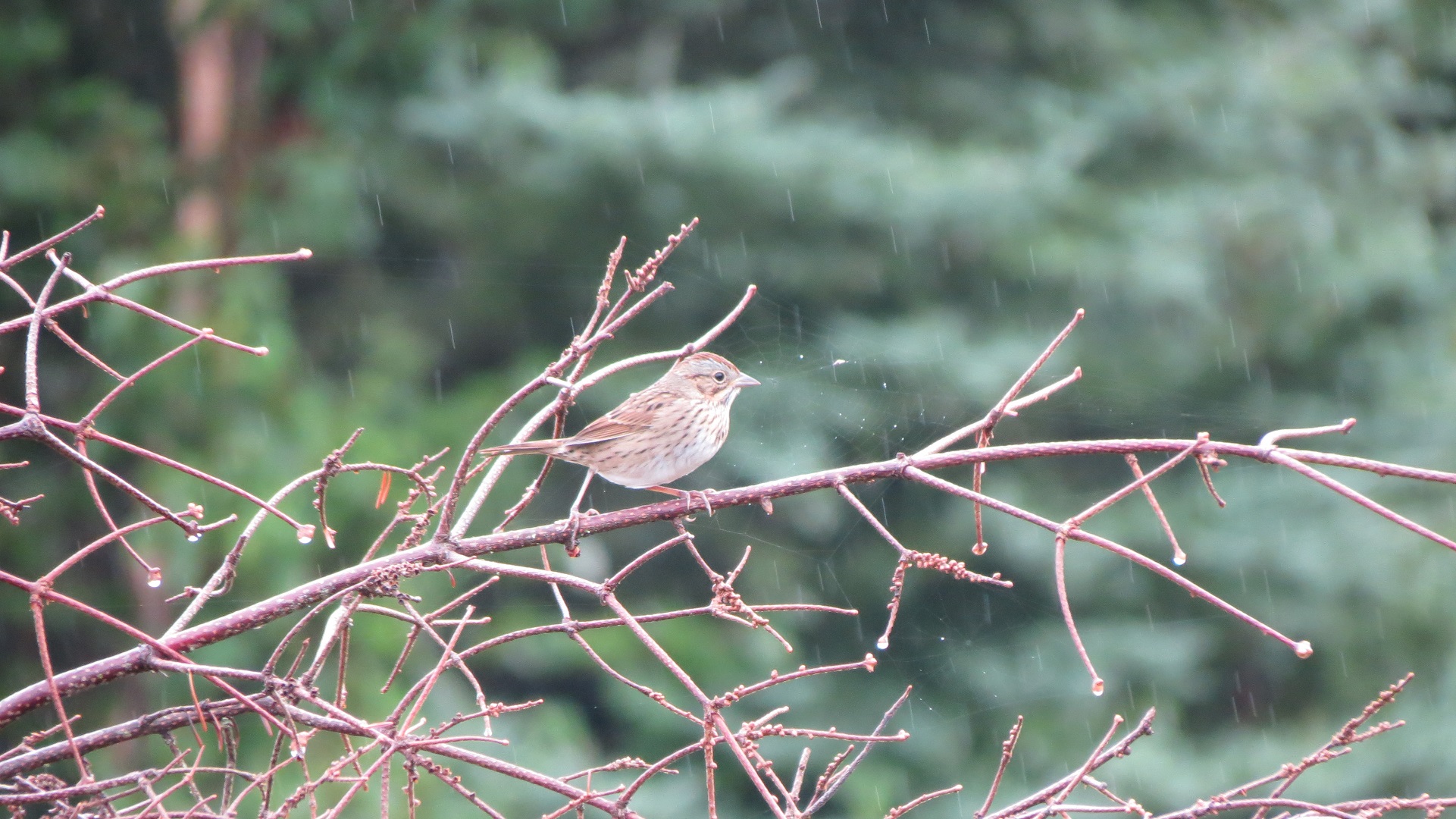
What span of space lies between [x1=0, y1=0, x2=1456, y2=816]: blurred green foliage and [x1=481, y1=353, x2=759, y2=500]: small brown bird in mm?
2523

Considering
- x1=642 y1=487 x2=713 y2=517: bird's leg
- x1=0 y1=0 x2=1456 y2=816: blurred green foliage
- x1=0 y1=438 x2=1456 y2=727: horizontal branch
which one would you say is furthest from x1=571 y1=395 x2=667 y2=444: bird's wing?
x1=0 y1=0 x2=1456 y2=816: blurred green foliage

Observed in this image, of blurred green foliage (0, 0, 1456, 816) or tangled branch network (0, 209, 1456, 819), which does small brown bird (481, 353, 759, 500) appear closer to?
tangled branch network (0, 209, 1456, 819)

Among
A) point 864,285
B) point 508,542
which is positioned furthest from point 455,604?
point 864,285

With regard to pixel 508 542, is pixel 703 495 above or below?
below

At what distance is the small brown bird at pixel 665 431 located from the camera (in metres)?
3.29

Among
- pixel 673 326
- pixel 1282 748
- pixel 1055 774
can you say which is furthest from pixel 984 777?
pixel 673 326

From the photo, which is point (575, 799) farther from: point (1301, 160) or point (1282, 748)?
point (1301, 160)

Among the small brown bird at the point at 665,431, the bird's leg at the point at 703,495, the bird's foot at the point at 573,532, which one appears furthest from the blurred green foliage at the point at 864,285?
the bird's foot at the point at 573,532

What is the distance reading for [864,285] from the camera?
7.66m

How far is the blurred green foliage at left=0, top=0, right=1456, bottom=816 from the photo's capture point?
271 inches

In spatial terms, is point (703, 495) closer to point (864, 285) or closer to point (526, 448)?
point (526, 448)

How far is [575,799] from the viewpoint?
Result: 4.82 ft

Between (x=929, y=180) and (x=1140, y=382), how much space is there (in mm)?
1827

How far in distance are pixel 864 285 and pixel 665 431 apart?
175 inches
